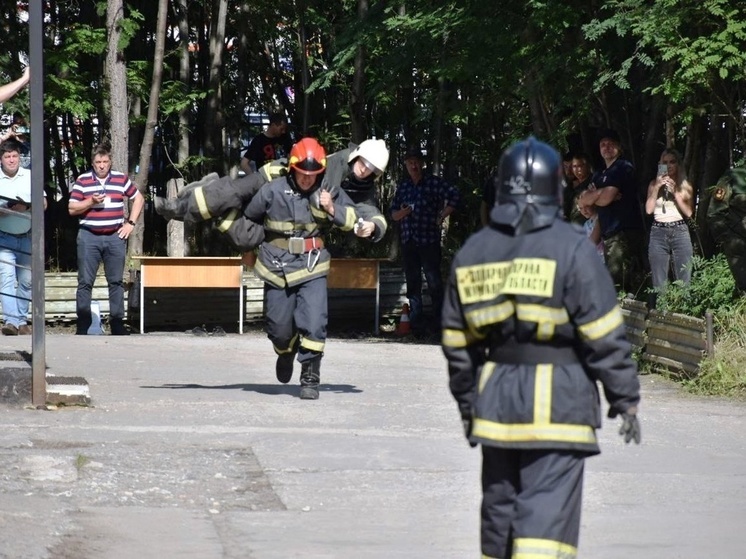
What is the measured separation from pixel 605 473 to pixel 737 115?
7.46 meters

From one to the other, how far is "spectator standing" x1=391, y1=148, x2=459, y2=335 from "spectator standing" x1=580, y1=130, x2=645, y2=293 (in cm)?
280

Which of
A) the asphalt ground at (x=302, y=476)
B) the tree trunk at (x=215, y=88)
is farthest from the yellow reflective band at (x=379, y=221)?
the tree trunk at (x=215, y=88)

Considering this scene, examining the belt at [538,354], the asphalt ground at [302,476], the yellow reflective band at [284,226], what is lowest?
the asphalt ground at [302,476]

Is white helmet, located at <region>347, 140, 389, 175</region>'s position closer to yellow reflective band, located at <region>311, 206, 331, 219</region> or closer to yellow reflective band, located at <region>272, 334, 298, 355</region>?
yellow reflective band, located at <region>311, 206, 331, 219</region>

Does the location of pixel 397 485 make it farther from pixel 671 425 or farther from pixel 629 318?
pixel 629 318

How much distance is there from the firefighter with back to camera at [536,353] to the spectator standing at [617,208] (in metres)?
9.03

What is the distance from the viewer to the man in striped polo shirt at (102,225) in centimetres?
1574

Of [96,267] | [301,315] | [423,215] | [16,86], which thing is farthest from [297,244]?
[423,215]

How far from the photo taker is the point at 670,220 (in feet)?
44.8

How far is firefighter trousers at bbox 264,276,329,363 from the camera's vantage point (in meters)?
10.6

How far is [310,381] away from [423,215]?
6377 millimetres

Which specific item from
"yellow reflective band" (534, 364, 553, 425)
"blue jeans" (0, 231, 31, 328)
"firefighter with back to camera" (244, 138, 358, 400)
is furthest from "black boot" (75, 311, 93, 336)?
"yellow reflective band" (534, 364, 553, 425)

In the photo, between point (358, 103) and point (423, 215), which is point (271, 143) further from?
point (358, 103)

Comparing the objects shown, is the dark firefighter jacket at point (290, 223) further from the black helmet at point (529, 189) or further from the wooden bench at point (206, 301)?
the wooden bench at point (206, 301)
